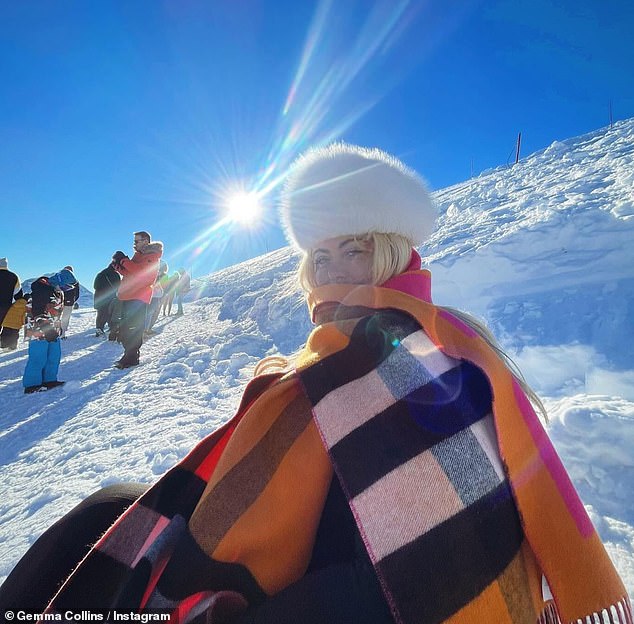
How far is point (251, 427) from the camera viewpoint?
104 centimetres

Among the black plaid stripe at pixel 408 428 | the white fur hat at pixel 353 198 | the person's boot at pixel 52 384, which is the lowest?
the black plaid stripe at pixel 408 428

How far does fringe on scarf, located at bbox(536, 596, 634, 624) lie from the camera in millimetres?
886

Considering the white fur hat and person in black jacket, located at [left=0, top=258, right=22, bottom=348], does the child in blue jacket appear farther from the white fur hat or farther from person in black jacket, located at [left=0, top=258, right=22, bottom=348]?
the white fur hat

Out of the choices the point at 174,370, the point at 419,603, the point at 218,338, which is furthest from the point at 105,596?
the point at 218,338

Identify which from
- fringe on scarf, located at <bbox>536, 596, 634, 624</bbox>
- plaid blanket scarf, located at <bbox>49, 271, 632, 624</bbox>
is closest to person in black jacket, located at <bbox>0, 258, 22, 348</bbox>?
plaid blanket scarf, located at <bbox>49, 271, 632, 624</bbox>

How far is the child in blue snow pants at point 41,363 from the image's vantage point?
16.4ft

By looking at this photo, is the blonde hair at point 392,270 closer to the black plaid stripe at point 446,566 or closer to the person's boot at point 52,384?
the black plaid stripe at point 446,566

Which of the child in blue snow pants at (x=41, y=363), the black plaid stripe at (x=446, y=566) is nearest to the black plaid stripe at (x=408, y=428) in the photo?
the black plaid stripe at (x=446, y=566)

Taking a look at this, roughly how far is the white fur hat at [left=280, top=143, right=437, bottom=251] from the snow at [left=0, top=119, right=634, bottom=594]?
28.8 inches

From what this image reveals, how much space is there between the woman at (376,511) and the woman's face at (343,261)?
0.34 metres

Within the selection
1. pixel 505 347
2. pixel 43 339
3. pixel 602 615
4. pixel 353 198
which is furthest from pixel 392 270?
pixel 43 339

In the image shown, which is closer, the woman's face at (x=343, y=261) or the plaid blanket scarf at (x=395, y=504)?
the plaid blanket scarf at (x=395, y=504)

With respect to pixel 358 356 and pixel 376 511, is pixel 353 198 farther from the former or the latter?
pixel 376 511

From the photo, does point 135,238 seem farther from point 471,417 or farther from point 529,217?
point 529,217
